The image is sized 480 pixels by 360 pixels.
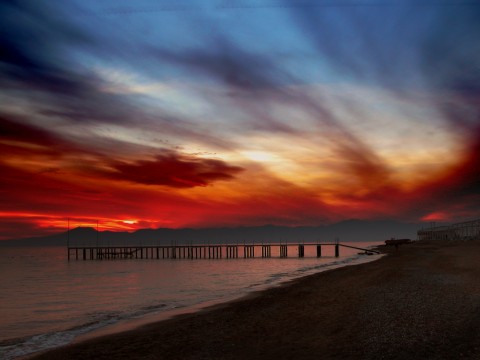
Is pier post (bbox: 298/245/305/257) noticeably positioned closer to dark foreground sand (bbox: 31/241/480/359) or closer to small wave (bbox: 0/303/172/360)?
small wave (bbox: 0/303/172/360)

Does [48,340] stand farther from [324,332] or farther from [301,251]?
[301,251]

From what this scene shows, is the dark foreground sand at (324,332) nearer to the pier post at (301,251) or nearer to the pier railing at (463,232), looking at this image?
the pier railing at (463,232)

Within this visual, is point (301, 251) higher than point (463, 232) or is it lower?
lower

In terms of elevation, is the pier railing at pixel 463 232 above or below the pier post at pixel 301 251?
above

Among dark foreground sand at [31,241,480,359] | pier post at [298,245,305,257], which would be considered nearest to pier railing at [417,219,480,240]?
pier post at [298,245,305,257]

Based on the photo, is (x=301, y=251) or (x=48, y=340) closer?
(x=48, y=340)

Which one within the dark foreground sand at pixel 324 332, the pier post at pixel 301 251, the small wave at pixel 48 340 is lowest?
the pier post at pixel 301 251

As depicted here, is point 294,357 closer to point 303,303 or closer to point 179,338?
point 179,338

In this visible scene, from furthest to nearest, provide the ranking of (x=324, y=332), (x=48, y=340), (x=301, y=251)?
(x=301, y=251), (x=48, y=340), (x=324, y=332)

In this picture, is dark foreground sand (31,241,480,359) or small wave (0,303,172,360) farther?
small wave (0,303,172,360)

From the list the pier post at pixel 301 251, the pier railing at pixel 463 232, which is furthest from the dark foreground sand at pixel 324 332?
the pier post at pixel 301 251

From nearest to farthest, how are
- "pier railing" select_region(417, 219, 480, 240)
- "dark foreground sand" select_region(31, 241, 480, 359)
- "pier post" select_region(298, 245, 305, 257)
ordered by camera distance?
"dark foreground sand" select_region(31, 241, 480, 359)
"pier railing" select_region(417, 219, 480, 240)
"pier post" select_region(298, 245, 305, 257)

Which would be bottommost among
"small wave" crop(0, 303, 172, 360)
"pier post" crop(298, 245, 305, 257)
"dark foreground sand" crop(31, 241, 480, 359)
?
"pier post" crop(298, 245, 305, 257)

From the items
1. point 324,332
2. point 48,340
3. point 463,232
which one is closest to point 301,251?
point 463,232
